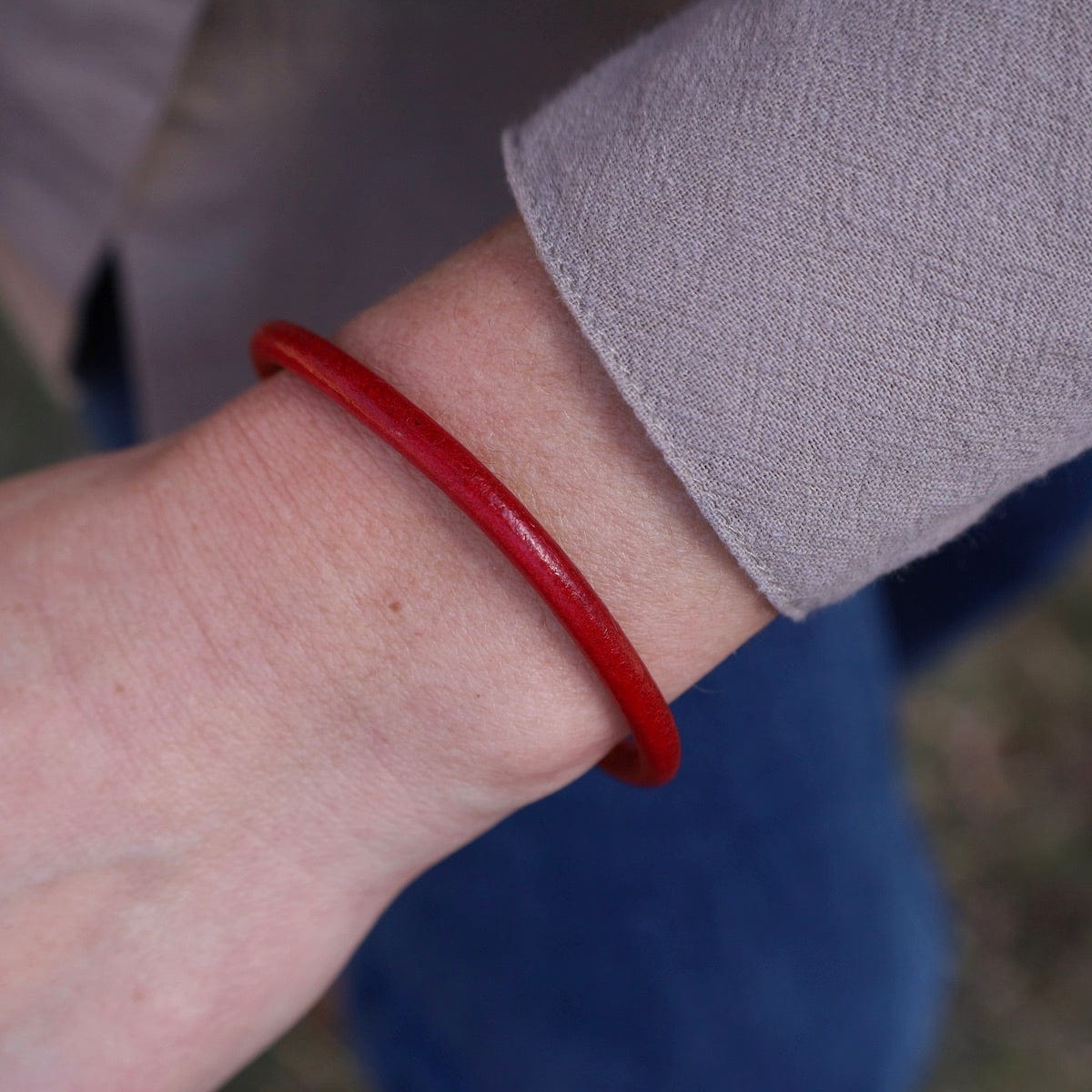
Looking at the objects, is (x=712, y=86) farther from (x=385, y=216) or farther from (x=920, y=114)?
(x=385, y=216)

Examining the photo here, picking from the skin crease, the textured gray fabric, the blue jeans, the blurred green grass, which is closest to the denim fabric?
the blue jeans

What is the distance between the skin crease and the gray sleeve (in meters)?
0.04

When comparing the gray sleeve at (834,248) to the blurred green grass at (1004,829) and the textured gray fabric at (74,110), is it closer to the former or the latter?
the textured gray fabric at (74,110)

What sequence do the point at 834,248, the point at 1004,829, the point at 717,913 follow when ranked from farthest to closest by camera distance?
the point at 1004,829, the point at 717,913, the point at 834,248

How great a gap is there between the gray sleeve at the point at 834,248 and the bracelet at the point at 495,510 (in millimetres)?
75

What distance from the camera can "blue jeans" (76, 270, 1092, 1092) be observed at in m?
0.86

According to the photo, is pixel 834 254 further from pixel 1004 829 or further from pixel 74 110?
pixel 1004 829

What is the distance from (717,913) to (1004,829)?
5.14ft

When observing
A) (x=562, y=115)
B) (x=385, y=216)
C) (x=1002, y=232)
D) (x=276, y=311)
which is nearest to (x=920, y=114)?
(x=1002, y=232)

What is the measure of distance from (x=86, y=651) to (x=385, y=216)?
433mm

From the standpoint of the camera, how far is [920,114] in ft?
1.44

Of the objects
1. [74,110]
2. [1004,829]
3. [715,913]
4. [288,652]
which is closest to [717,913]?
[715,913]

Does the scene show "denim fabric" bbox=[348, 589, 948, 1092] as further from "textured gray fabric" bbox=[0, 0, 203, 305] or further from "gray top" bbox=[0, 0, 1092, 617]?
"textured gray fabric" bbox=[0, 0, 203, 305]

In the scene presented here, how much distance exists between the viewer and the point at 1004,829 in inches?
85.5
